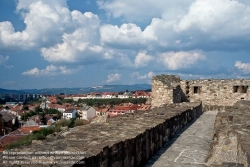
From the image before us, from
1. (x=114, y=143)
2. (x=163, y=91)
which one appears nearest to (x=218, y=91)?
(x=163, y=91)

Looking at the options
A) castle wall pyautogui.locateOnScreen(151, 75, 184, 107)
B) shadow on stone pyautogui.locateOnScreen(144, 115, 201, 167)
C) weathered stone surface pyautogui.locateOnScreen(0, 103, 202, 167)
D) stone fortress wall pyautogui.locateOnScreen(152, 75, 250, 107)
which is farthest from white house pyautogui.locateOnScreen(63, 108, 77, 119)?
weathered stone surface pyautogui.locateOnScreen(0, 103, 202, 167)

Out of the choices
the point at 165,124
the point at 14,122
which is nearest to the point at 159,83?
the point at 165,124

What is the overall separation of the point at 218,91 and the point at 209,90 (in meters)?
0.50

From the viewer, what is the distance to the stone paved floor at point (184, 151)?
15.6ft

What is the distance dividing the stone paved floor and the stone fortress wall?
8.87 m

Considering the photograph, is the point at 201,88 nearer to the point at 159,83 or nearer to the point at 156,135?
the point at 159,83

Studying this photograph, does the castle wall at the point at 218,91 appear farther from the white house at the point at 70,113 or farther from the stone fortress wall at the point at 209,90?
the white house at the point at 70,113

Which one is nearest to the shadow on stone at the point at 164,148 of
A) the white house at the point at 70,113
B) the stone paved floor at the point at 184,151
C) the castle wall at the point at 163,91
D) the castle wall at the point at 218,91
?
the stone paved floor at the point at 184,151

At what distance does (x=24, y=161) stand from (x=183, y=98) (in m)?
15.7

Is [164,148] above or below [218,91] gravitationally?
below

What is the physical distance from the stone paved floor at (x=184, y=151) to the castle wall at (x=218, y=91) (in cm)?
1039

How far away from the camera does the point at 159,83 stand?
15805mm

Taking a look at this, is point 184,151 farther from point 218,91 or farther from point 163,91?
point 218,91

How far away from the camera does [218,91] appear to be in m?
17.5
